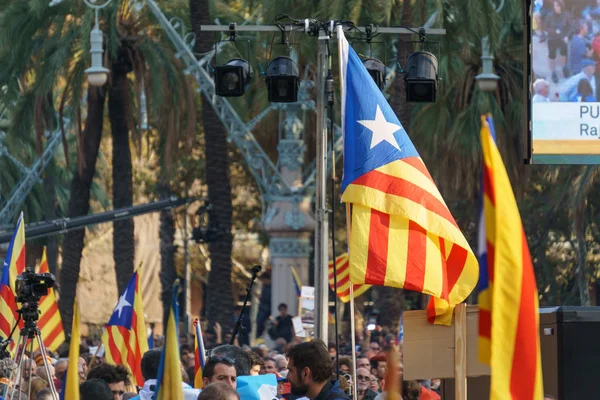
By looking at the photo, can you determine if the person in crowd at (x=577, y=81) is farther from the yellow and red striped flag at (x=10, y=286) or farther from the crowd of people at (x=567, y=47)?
the yellow and red striped flag at (x=10, y=286)

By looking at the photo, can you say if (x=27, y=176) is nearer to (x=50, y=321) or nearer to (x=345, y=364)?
(x=50, y=321)

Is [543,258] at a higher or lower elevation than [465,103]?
lower

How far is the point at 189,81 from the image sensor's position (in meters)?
27.5

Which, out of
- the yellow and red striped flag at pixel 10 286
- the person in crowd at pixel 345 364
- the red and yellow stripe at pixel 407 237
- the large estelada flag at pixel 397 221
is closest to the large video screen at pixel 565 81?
the person in crowd at pixel 345 364

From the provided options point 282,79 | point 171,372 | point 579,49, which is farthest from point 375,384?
point 171,372

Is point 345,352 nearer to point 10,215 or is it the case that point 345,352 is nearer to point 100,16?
point 100,16

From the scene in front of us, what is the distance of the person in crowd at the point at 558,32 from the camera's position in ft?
49.4

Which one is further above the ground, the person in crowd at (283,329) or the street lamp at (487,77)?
the street lamp at (487,77)

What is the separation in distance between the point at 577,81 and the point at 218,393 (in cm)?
933

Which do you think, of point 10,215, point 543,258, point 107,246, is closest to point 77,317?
point 10,215

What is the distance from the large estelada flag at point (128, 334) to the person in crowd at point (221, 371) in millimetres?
Answer: 6098

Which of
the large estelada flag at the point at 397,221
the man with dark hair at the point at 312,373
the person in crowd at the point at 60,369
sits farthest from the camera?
the person in crowd at the point at 60,369

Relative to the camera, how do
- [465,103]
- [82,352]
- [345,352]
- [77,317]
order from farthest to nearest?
[465,103], [345,352], [82,352], [77,317]

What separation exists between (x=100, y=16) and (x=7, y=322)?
43.5ft
